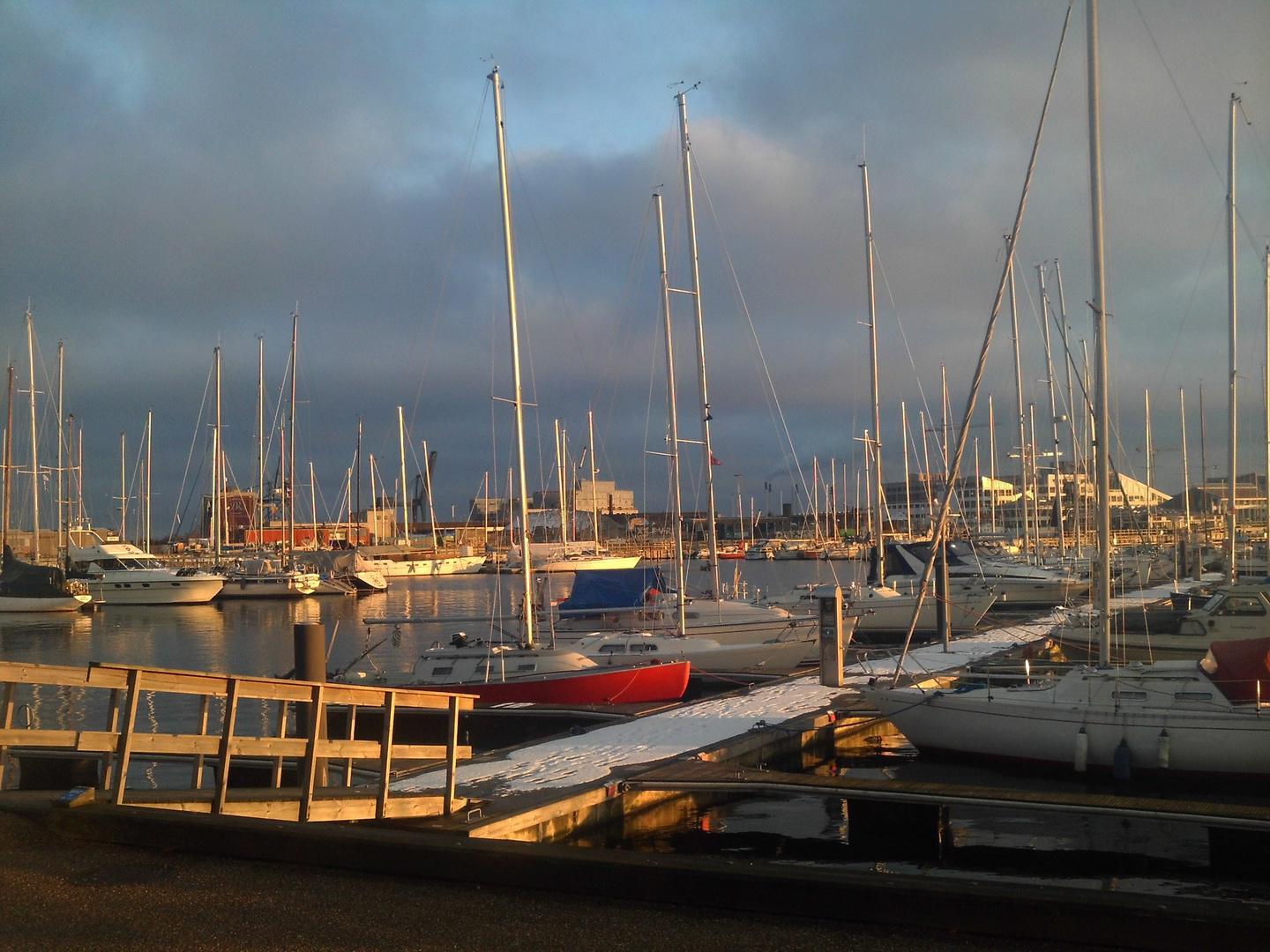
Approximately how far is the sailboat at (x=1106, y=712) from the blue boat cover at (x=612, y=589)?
15412 millimetres

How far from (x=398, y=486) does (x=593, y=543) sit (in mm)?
21888

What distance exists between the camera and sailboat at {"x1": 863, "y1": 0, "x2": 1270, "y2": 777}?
560 inches

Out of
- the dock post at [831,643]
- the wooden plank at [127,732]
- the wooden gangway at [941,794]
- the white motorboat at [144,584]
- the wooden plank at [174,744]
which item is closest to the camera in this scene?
the wooden plank at [127,732]

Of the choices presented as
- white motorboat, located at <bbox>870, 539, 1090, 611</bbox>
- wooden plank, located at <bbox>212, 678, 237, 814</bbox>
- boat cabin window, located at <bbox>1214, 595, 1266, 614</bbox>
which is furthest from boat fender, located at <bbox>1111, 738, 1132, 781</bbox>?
white motorboat, located at <bbox>870, 539, 1090, 611</bbox>

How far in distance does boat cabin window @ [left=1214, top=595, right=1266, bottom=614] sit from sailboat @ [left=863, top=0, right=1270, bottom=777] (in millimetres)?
8572

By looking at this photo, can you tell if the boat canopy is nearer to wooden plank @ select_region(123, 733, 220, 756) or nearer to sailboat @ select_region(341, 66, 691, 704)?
sailboat @ select_region(341, 66, 691, 704)

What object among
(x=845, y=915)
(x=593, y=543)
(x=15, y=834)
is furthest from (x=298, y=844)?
(x=593, y=543)

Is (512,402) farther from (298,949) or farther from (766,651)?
(298,949)

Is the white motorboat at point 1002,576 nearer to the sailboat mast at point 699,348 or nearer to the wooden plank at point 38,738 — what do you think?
the sailboat mast at point 699,348

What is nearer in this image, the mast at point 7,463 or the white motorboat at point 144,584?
the mast at point 7,463

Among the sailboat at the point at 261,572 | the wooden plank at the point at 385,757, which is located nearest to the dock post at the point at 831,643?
the wooden plank at the point at 385,757

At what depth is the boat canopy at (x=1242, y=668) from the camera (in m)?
14.1

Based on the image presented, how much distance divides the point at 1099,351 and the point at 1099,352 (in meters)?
0.01

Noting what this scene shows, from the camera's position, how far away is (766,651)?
Answer: 27734 mm
